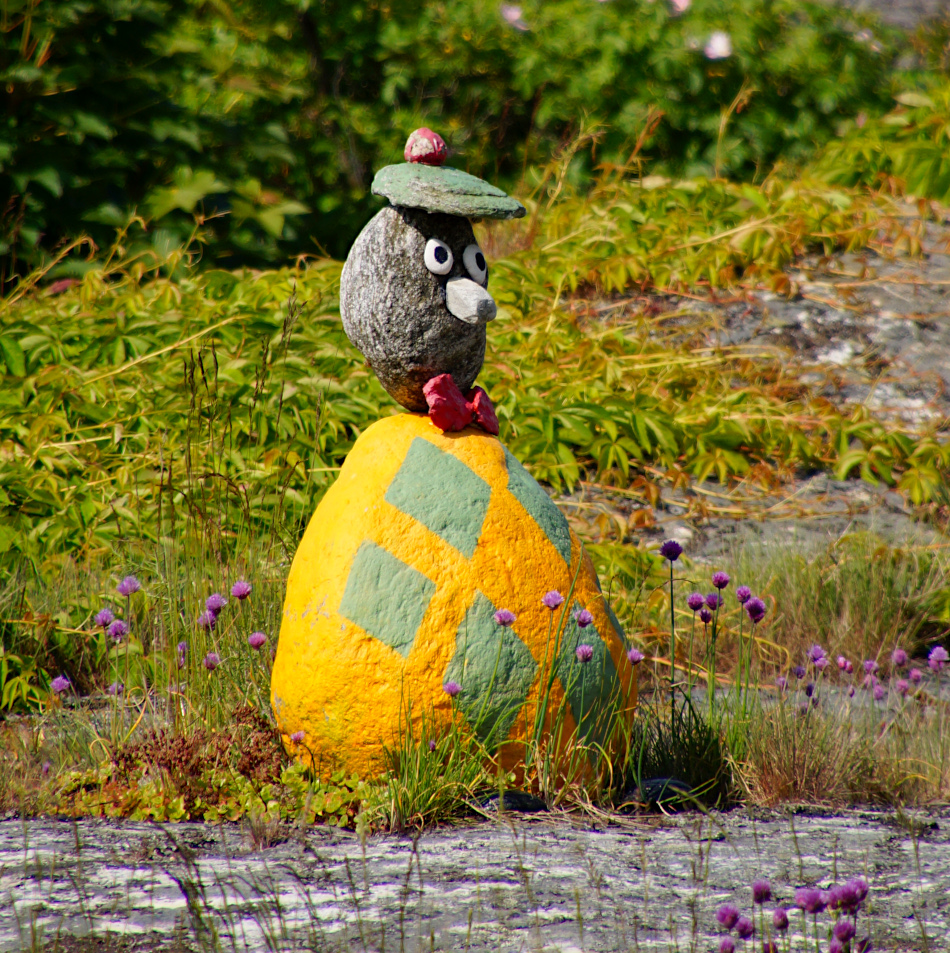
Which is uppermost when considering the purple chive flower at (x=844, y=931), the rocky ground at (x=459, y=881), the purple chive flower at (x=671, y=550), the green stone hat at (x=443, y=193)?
the green stone hat at (x=443, y=193)

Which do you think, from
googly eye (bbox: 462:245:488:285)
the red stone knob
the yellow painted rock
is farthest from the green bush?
the yellow painted rock

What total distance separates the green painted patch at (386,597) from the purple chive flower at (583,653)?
0.40 metres

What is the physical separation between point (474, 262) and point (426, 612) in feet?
3.07

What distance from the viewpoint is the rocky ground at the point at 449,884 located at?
6.71 feet

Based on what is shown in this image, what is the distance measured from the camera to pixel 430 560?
2.72 metres

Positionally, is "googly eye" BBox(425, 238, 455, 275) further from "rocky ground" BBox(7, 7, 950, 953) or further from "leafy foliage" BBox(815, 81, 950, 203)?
"leafy foliage" BBox(815, 81, 950, 203)

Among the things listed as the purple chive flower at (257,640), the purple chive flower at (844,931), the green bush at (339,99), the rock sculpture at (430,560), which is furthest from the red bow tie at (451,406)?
the green bush at (339,99)

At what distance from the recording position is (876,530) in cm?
497

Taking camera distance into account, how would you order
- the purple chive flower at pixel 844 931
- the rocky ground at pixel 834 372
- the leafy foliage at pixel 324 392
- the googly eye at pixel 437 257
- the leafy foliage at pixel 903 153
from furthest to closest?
the leafy foliage at pixel 903 153
the rocky ground at pixel 834 372
the leafy foliage at pixel 324 392
the googly eye at pixel 437 257
the purple chive flower at pixel 844 931

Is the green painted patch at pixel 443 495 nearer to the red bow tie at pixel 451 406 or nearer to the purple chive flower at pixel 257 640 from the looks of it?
the red bow tie at pixel 451 406

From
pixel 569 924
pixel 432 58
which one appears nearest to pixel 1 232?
pixel 432 58

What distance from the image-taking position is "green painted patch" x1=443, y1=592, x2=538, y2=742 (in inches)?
105

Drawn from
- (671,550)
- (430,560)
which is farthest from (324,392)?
(671,550)

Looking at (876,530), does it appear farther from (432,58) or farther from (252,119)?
(432,58)
